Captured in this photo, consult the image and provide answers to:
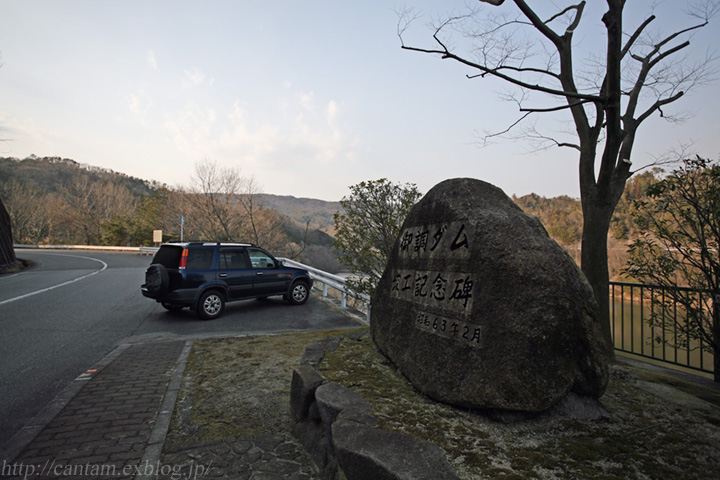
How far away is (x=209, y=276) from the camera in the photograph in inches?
347

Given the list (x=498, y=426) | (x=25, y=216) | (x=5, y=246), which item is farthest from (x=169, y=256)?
(x=25, y=216)

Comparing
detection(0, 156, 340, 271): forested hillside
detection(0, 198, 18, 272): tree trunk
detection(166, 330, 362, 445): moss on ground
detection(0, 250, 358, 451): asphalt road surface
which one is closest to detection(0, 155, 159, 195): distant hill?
detection(0, 156, 340, 271): forested hillside

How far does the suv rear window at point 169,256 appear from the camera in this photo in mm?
8617

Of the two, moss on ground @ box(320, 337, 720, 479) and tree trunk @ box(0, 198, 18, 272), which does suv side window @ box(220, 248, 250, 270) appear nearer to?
moss on ground @ box(320, 337, 720, 479)

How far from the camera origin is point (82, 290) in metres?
12.2

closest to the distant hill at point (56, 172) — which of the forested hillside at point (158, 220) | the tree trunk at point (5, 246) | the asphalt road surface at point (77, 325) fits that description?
the forested hillside at point (158, 220)

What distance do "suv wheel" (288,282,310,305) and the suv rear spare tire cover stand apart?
3.25 meters

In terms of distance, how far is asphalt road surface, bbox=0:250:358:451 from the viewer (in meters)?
4.70

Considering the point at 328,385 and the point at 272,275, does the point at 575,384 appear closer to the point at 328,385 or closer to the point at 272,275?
the point at 328,385

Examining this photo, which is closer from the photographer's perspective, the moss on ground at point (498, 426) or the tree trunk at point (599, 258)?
the moss on ground at point (498, 426)

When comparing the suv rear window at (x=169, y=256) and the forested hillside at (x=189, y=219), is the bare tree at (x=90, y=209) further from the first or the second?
the suv rear window at (x=169, y=256)

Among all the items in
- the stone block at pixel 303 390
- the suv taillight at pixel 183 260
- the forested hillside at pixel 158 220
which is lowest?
the stone block at pixel 303 390

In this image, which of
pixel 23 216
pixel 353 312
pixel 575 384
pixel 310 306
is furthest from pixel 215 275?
pixel 23 216

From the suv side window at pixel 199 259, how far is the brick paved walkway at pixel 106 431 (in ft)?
11.5
